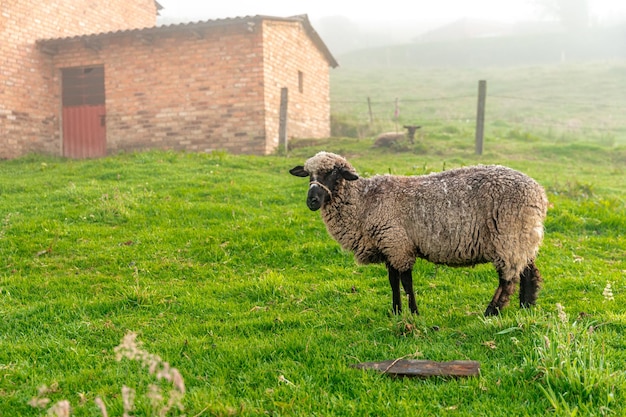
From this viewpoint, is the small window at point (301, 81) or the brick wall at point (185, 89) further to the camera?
the small window at point (301, 81)

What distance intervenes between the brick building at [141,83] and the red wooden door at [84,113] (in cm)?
4

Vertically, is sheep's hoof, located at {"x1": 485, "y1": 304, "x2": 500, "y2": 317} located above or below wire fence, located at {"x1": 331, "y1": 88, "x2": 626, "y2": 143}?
A: below

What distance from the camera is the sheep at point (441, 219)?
480 centimetres

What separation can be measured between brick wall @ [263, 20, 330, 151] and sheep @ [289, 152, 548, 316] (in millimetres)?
12886

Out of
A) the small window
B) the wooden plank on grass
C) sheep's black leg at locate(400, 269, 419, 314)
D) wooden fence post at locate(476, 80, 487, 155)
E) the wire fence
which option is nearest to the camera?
the wooden plank on grass

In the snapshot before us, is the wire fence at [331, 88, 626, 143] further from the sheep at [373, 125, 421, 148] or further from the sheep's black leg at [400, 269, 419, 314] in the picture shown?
the sheep's black leg at [400, 269, 419, 314]

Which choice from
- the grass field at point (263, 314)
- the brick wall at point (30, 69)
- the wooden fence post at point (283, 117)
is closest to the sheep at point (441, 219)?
the grass field at point (263, 314)

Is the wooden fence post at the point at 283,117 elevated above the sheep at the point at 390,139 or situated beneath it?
elevated above

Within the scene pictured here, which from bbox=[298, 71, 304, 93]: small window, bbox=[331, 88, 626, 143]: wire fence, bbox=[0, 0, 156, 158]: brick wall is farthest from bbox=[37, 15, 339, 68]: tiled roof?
bbox=[331, 88, 626, 143]: wire fence

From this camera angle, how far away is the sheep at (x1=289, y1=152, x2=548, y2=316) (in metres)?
Result: 4.80

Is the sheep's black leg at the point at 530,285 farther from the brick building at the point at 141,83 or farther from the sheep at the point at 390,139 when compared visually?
the brick building at the point at 141,83

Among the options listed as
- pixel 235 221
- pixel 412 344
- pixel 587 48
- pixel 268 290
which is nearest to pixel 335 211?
pixel 268 290

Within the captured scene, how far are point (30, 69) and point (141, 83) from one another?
411 centimetres

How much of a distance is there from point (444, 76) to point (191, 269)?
55.6m
